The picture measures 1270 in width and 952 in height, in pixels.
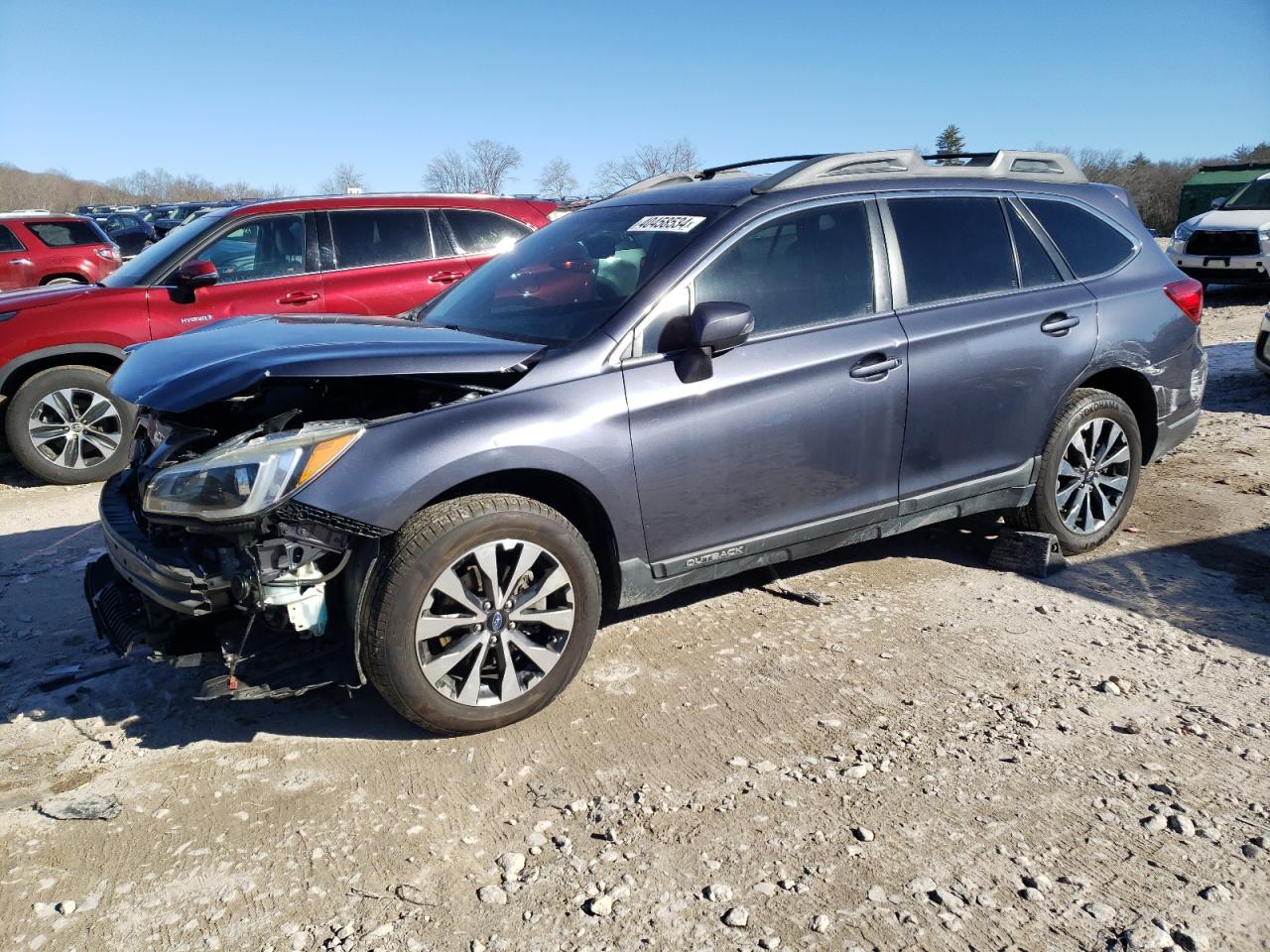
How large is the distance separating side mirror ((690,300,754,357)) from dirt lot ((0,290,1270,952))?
130 centimetres

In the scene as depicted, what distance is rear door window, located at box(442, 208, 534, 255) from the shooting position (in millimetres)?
7773

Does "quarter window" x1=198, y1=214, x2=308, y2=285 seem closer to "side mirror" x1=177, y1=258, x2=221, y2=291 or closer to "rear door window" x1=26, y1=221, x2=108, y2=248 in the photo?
"side mirror" x1=177, y1=258, x2=221, y2=291

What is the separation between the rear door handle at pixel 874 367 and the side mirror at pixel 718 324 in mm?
609

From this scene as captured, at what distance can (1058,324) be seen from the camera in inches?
180

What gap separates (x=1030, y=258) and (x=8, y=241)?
15.5m

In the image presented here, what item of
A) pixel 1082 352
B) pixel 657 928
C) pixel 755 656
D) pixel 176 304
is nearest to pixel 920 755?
pixel 755 656

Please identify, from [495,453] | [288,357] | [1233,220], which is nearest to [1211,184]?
[1233,220]

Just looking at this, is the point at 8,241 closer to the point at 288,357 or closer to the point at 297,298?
the point at 297,298

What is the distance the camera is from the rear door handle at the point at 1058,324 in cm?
454

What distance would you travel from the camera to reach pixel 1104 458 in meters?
4.91

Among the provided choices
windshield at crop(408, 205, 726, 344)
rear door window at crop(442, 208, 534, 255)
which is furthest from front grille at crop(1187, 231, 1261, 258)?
windshield at crop(408, 205, 726, 344)

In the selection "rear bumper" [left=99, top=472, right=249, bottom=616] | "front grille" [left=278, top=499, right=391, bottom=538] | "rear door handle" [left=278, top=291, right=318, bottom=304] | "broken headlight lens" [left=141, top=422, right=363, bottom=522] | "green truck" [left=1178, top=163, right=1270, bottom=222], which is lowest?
"rear bumper" [left=99, top=472, right=249, bottom=616]

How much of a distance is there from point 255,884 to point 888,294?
3258mm

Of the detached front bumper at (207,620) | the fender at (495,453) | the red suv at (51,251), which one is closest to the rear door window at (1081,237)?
the fender at (495,453)
